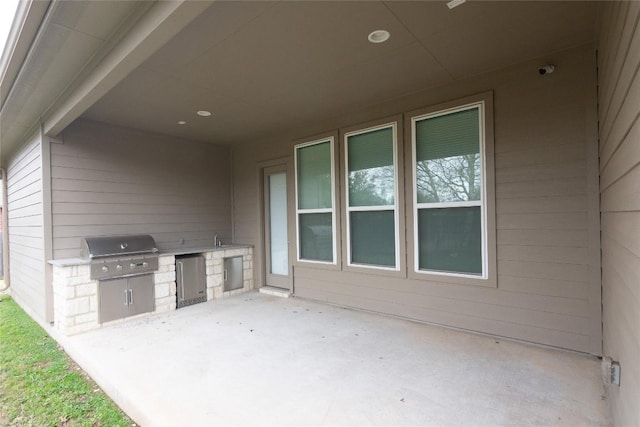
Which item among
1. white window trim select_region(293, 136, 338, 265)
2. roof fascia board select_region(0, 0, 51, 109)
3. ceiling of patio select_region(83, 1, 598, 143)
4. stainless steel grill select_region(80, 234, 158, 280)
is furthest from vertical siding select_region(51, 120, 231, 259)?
white window trim select_region(293, 136, 338, 265)

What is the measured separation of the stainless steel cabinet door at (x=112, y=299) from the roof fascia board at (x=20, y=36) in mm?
2340

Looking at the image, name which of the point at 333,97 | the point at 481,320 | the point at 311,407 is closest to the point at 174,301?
the point at 311,407

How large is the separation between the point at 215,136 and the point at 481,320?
473 cm

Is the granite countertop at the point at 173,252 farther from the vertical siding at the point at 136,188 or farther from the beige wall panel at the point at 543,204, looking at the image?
the beige wall panel at the point at 543,204

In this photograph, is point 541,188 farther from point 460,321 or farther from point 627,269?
point 627,269

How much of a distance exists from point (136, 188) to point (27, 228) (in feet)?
5.61

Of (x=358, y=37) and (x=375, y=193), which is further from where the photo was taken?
(x=375, y=193)

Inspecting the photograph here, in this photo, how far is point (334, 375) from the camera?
2584mm

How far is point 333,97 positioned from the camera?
13.0 ft

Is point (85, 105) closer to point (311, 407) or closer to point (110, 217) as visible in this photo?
point (110, 217)

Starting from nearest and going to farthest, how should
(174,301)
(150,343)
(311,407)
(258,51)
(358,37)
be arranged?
(311,407) → (358,37) → (258,51) → (150,343) → (174,301)

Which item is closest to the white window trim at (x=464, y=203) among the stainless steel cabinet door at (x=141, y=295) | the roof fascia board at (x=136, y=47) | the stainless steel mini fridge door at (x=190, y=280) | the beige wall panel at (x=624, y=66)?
the beige wall panel at (x=624, y=66)

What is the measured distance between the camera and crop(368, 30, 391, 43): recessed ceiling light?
8.47ft

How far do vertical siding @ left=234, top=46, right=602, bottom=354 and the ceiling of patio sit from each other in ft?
0.88
